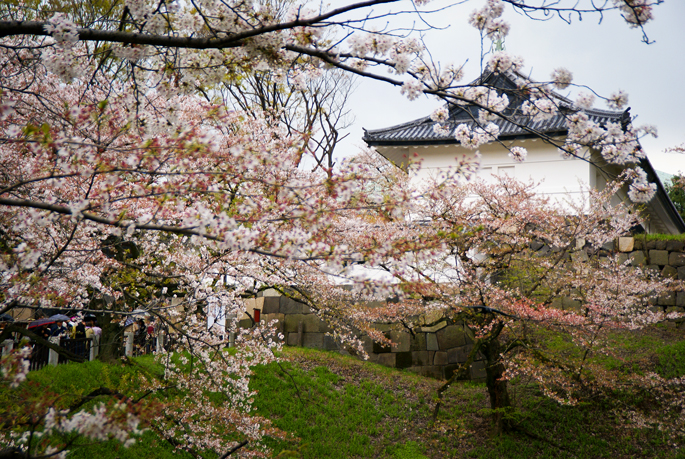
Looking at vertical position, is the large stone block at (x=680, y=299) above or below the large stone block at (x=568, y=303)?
above

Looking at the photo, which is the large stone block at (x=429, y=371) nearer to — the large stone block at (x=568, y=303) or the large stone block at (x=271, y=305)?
the large stone block at (x=568, y=303)

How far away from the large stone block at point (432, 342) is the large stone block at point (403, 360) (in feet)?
1.72

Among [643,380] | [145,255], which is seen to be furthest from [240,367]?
[643,380]

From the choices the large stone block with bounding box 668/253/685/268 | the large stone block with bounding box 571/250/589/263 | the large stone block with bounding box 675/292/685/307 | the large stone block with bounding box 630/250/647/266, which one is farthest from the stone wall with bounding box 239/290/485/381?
the large stone block with bounding box 668/253/685/268

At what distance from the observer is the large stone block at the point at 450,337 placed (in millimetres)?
10938

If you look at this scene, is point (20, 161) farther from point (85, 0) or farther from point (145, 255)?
point (85, 0)

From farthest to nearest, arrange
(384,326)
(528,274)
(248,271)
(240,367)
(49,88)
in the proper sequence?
(384,326)
(528,274)
(240,367)
(248,271)
(49,88)

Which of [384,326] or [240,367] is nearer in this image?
[240,367]

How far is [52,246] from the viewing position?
422 cm

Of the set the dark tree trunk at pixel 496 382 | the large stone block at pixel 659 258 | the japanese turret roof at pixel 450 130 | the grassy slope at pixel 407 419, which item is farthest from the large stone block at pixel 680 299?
the dark tree trunk at pixel 496 382

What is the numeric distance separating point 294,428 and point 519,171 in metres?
8.43

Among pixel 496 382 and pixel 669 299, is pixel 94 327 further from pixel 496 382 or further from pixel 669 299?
pixel 669 299

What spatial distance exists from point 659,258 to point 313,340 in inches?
368

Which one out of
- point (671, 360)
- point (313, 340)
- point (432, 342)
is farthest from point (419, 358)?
point (671, 360)
